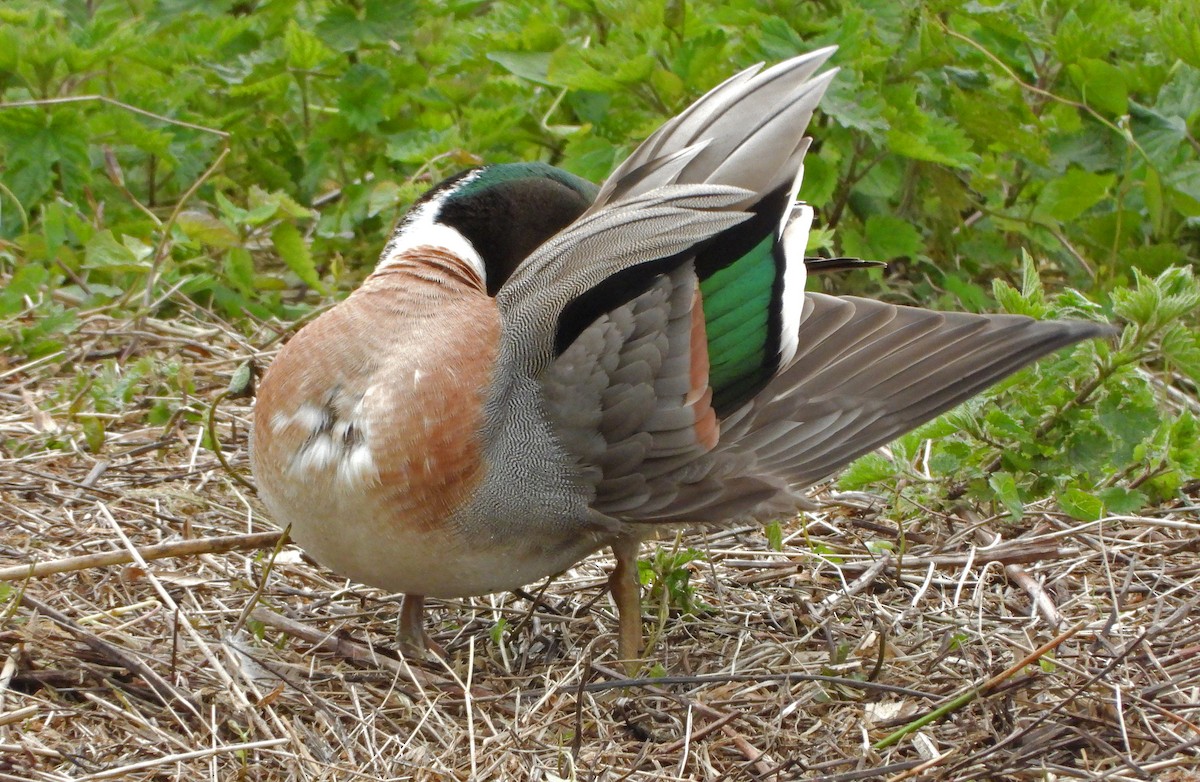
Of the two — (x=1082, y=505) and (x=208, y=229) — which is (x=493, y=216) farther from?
(x=208, y=229)

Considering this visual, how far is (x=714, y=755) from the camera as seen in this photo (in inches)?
106

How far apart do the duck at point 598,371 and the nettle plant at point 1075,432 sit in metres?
0.33

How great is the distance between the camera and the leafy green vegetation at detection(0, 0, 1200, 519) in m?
4.30

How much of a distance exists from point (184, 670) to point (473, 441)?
73 cm

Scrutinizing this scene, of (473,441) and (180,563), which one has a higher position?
(473,441)

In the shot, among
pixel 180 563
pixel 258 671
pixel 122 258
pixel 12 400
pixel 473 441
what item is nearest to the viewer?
pixel 473 441

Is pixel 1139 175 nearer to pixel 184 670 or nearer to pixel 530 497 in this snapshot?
pixel 530 497

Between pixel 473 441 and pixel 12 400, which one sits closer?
pixel 473 441

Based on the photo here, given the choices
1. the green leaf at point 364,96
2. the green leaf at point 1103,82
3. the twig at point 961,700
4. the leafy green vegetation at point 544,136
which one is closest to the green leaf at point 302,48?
the leafy green vegetation at point 544,136

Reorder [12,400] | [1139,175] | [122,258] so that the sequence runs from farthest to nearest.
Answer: [1139,175] → [122,258] → [12,400]

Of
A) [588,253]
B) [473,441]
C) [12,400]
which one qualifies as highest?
[588,253]

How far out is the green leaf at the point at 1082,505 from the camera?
325 cm

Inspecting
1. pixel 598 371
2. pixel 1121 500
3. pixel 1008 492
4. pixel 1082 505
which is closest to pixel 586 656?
pixel 598 371

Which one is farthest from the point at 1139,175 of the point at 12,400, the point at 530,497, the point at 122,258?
the point at 12,400
